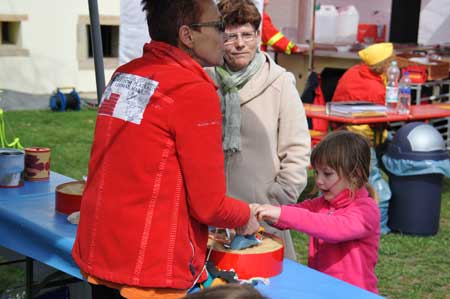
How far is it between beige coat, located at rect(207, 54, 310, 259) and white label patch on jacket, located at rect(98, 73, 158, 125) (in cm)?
93

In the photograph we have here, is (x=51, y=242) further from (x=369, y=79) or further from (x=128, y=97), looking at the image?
(x=369, y=79)

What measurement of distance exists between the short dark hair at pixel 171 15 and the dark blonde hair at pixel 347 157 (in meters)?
0.77

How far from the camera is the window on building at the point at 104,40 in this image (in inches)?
434

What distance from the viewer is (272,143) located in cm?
289

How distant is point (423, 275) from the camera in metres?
4.73

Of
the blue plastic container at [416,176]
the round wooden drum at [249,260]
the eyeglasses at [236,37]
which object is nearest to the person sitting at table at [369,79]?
the blue plastic container at [416,176]

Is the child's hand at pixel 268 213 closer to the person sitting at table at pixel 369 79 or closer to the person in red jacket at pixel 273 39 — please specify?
the person sitting at table at pixel 369 79

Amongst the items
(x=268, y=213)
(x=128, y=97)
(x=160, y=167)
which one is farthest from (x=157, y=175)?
(x=268, y=213)

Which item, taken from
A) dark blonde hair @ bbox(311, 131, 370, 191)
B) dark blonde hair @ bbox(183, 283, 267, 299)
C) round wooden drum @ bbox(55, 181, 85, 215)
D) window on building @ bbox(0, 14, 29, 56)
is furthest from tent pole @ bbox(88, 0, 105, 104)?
window on building @ bbox(0, 14, 29, 56)

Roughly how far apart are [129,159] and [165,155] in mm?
98

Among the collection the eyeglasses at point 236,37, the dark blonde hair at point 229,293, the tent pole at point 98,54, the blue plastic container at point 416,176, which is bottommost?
the blue plastic container at point 416,176

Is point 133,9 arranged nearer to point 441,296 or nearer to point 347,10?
point 441,296

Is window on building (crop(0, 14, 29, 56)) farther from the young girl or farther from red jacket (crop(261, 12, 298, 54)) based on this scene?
the young girl

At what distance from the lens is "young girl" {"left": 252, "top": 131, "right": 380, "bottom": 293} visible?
2496 mm
